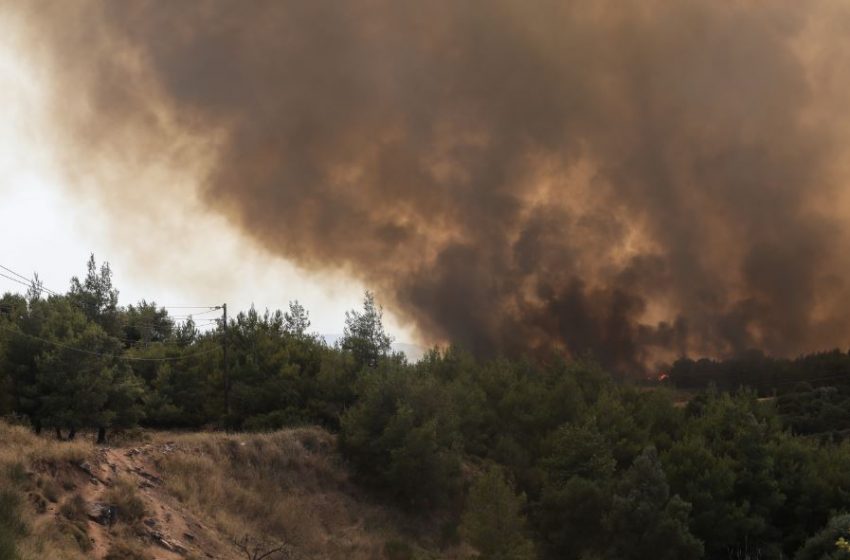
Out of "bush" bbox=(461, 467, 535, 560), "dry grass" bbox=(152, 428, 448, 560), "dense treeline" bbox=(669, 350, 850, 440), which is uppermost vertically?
"dense treeline" bbox=(669, 350, 850, 440)

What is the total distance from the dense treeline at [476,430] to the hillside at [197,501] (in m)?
2.81

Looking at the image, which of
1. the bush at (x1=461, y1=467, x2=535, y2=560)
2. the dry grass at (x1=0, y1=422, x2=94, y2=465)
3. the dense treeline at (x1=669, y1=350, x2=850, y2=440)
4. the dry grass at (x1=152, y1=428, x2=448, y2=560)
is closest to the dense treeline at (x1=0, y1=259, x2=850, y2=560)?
the bush at (x1=461, y1=467, x2=535, y2=560)

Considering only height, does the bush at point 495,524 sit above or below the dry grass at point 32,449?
below

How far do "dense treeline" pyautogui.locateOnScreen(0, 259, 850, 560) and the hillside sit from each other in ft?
9.23

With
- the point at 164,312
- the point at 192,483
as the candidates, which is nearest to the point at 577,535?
the point at 192,483

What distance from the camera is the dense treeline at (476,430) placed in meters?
36.5

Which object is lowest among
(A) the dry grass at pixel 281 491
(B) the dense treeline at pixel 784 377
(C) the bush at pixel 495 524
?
(C) the bush at pixel 495 524

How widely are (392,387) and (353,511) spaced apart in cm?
791

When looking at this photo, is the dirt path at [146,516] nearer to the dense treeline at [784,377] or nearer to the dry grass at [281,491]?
the dry grass at [281,491]

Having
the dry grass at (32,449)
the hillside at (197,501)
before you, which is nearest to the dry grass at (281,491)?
the hillside at (197,501)

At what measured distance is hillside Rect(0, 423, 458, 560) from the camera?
22391 mm

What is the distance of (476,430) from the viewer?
5203cm

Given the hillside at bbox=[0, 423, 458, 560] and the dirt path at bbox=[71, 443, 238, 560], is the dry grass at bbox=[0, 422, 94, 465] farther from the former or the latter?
the dirt path at bbox=[71, 443, 238, 560]

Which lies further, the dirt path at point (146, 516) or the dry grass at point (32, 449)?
the dirt path at point (146, 516)
